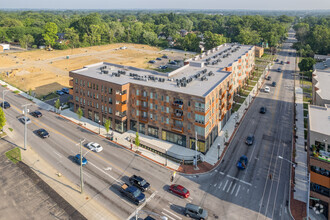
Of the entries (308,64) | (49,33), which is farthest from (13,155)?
(49,33)

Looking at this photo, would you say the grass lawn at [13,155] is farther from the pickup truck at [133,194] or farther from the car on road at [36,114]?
the car on road at [36,114]

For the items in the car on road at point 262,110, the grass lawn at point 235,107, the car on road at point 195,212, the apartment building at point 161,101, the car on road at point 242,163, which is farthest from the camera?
the grass lawn at point 235,107

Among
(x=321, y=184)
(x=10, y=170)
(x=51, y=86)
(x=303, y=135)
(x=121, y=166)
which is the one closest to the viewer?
(x=321, y=184)

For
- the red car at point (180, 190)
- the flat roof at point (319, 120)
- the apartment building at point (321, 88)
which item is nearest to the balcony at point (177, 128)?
the red car at point (180, 190)

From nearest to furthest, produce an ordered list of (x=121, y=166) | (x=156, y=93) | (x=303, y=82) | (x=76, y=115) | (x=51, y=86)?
(x=121, y=166), (x=156, y=93), (x=76, y=115), (x=51, y=86), (x=303, y=82)

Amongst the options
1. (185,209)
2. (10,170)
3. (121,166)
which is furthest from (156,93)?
(10,170)

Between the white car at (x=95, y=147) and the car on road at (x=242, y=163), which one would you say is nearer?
the car on road at (x=242, y=163)

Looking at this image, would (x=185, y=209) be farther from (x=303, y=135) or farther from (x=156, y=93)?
(x=303, y=135)

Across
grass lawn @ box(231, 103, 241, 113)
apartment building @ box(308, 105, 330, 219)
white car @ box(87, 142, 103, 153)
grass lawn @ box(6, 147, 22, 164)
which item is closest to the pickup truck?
white car @ box(87, 142, 103, 153)
